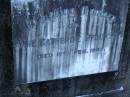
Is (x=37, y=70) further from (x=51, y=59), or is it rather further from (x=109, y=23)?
(x=109, y=23)

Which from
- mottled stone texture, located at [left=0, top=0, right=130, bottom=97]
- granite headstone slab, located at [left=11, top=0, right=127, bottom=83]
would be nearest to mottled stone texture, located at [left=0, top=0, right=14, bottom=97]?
mottled stone texture, located at [left=0, top=0, right=130, bottom=97]

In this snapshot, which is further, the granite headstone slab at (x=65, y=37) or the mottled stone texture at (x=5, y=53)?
the granite headstone slab at (x=65, y=37)

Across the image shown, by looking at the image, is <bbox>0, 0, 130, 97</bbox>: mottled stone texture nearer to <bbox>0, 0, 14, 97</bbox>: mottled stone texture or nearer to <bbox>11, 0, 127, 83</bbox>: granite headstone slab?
<bbox>0, 0, 14, 97</bbox>: mottled stone texture

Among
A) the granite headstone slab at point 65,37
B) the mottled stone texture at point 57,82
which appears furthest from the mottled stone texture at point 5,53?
the granite headstone slab at point 65,37

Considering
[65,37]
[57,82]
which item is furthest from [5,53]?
[57,82]

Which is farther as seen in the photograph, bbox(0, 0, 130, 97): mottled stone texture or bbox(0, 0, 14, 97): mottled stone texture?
bbox(0, 0, 130, 97): mottled stone texture

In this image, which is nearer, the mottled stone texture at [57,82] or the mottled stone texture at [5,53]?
the mottled stone texture at [5,53]

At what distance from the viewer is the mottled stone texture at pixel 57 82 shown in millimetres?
5020

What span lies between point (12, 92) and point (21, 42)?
102 cm

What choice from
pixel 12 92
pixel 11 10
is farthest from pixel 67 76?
pixel 11 10

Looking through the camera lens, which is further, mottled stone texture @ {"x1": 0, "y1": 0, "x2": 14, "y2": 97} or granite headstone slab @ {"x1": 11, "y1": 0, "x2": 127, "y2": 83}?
granite headstone slab @ {"x1": 11, "y1": 0, "x2": 127, "y2": 83}

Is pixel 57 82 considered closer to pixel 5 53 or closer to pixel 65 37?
pixel 65 37

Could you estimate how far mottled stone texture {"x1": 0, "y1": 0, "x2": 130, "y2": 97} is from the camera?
5.02 meters

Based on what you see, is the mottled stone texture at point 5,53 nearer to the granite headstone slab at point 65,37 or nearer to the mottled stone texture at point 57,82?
the mottled stone texture at point 57,82
